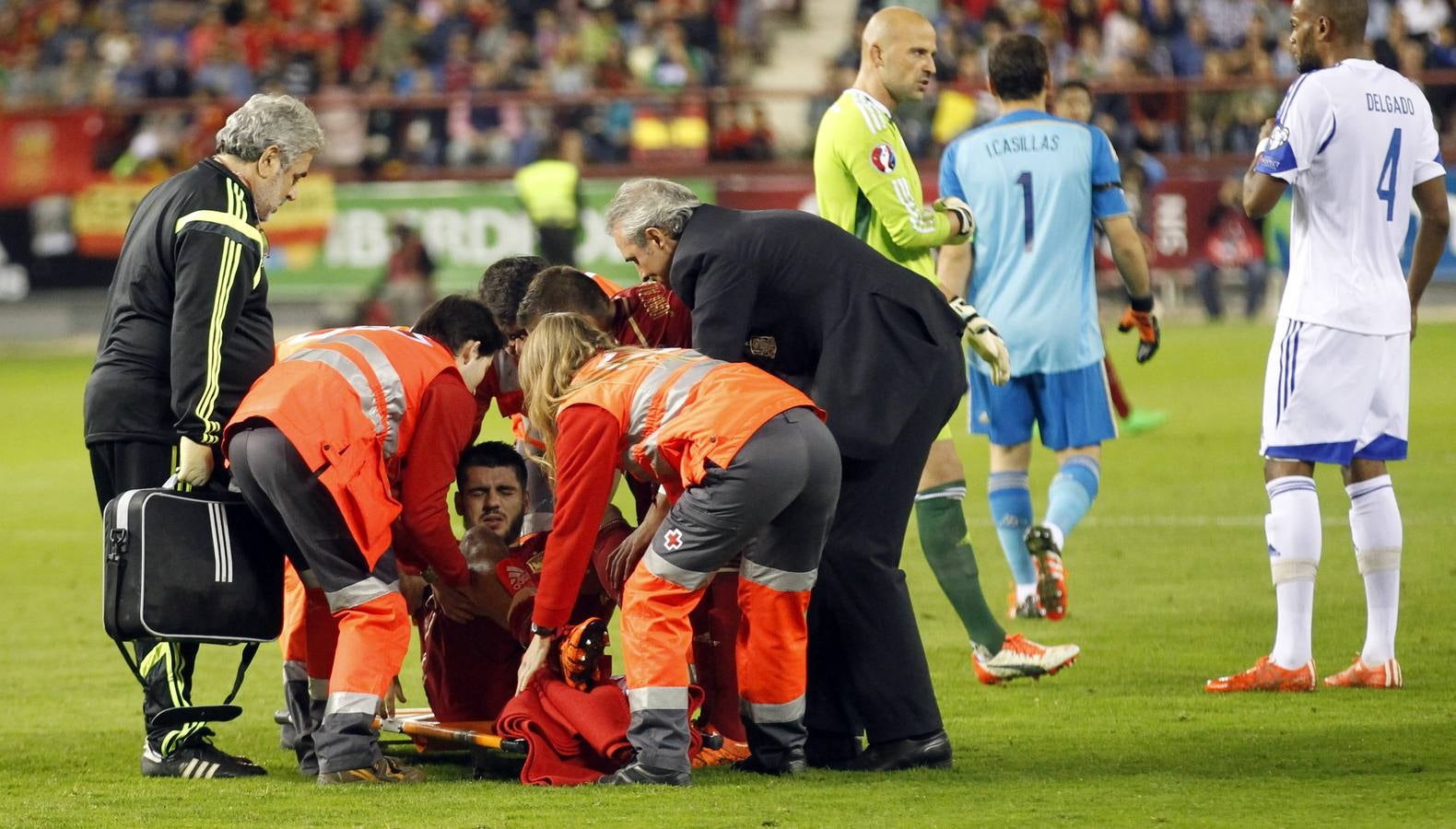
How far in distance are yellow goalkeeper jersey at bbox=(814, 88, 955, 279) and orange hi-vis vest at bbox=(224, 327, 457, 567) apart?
1.71 metres

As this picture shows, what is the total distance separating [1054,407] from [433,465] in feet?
10.4

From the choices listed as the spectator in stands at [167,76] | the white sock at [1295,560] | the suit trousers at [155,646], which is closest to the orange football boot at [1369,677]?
the white sock at [1295,560]

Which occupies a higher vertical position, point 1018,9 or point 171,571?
point 1018,9

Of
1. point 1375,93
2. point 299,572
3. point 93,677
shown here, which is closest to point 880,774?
point 299,572

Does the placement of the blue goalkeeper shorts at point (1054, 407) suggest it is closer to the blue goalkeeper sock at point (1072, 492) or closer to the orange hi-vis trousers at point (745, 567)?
the blue goalkeeper sock at point (1072, 492)

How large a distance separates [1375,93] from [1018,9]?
63.9 ft

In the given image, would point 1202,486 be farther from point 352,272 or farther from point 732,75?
point 732,75

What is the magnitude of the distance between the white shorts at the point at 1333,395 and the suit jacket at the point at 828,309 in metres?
→ 1.37

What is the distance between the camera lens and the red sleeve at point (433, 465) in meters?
5.25

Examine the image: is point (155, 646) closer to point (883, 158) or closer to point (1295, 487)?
point (883, 158)

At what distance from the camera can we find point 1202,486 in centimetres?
1146

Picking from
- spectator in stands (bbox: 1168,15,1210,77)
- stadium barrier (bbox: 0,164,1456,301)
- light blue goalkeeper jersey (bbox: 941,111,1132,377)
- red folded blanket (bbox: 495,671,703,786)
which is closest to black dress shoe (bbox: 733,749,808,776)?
red folded blanket (bbox: 495,671,703,786)

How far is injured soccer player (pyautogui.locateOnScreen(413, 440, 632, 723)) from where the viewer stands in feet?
18.5

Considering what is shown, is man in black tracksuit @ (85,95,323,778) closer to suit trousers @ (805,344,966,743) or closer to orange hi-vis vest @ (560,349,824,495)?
orange hi-vis vest @ (560,349,824,495)
